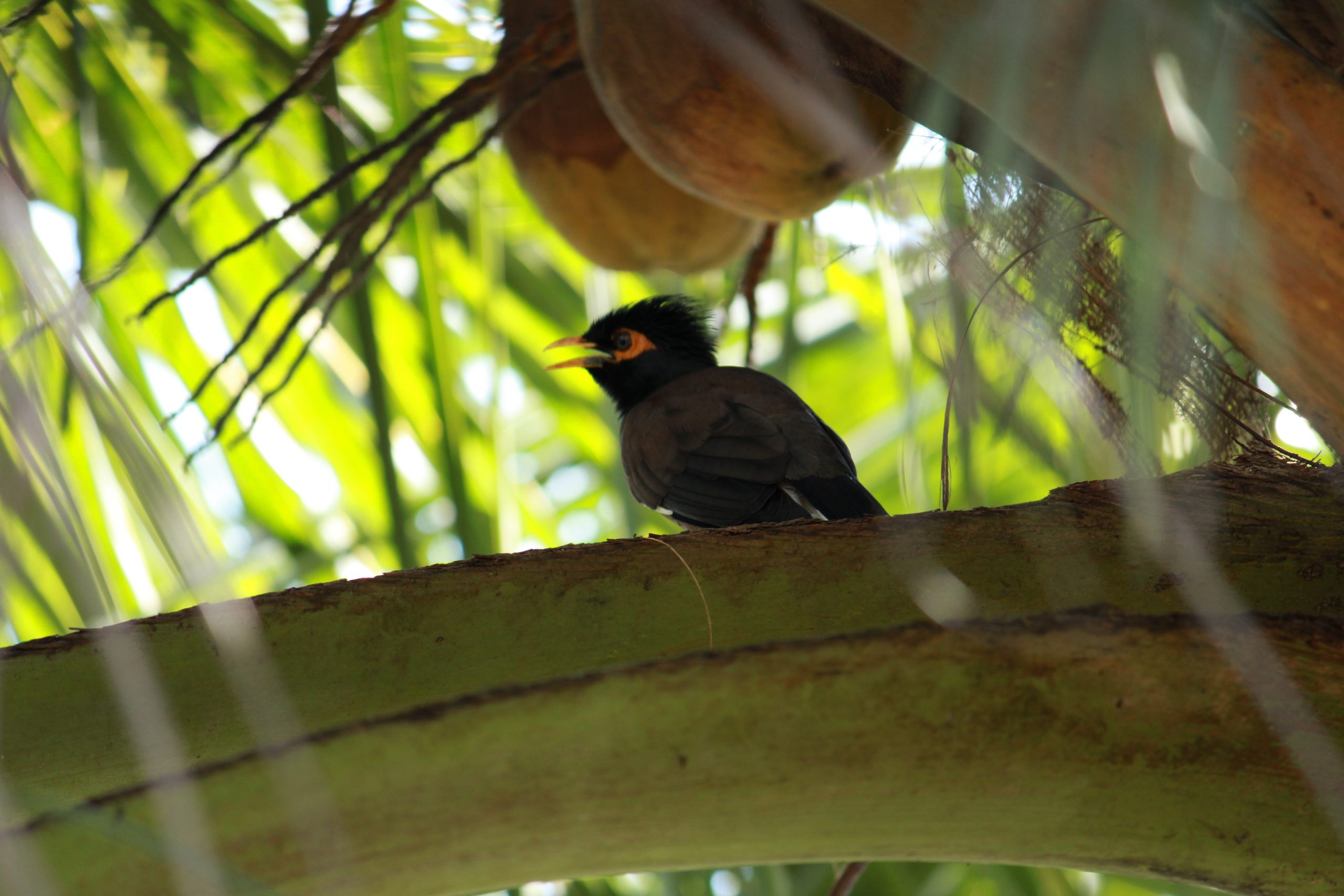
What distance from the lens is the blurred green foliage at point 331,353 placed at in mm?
834

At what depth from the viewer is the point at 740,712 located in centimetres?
80

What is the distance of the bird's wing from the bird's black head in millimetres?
487

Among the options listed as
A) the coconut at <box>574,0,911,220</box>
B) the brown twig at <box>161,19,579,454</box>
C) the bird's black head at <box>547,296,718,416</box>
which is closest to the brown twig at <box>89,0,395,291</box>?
the brown twig at <box>161,19,579,454</box>

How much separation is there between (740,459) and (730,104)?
934 mm

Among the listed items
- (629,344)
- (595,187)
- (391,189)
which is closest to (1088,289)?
(391,189)

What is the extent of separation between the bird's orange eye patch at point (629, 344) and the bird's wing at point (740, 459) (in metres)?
0.49

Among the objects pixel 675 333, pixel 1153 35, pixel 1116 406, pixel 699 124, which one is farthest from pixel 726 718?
pixel 675 333

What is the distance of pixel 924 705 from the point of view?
0.82m

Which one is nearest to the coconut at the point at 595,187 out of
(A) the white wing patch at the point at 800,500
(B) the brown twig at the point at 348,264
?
(B) the brown twig at the point at 348,264

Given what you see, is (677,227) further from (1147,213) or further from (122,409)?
(122,409)

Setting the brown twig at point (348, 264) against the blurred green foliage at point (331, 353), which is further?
the brown twig at point (348, 264)

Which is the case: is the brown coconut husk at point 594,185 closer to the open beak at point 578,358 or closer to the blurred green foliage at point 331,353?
the blurred green foliage at point 331,353

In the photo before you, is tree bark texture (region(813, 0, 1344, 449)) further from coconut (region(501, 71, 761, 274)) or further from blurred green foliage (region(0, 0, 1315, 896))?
coconut (region(501, 71, 761, 274))

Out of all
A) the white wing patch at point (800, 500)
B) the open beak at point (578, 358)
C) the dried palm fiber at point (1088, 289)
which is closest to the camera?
the dried palm fiber at point (1088, 289)
